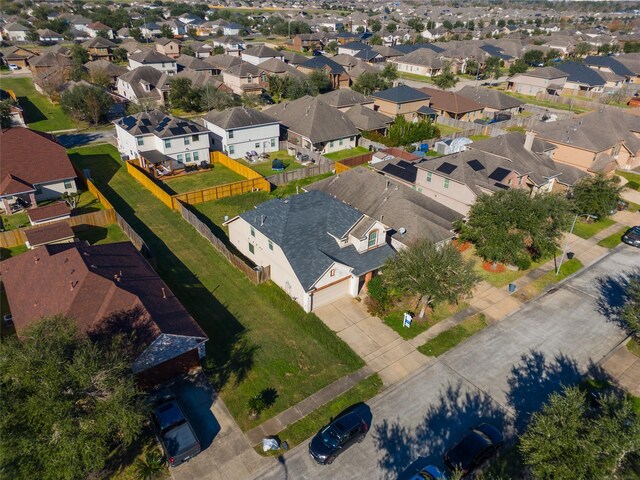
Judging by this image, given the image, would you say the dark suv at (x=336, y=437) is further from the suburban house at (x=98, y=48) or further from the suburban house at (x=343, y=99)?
the suburban house at (x=98, y=48)

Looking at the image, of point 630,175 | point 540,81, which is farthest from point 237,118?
point 540,81

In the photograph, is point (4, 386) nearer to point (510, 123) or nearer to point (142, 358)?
point (142, 358)

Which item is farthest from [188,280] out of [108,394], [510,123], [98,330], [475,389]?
[510,123]

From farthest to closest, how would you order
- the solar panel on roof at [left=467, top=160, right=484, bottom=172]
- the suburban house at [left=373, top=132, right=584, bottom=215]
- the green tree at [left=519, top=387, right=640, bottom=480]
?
the solar panel on roof at [left=467, top=160, right=484, bottom=172] → the suburban house at [left=373, top=132, right=584, bottom=215] → the green tree at [left=519, top=387, right=640, bottom=480]

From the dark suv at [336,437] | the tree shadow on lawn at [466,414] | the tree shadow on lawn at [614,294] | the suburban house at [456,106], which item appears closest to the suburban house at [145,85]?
the suburban house at [456,106]

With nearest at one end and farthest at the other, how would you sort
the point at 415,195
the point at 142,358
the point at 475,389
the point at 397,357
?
the point at 142,358, the point at 475,389, the point at 397,357, the point at 415,195

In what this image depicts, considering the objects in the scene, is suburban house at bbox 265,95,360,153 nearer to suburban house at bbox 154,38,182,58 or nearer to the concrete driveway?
the concrete driveway

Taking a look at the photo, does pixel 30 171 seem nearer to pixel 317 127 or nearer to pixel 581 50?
pixel 317 127

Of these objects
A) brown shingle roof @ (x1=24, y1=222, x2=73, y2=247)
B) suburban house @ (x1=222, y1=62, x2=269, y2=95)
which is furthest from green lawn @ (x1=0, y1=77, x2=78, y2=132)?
brown shingle roof @ (x1=24, y1=222, x2=73, y2=247)
